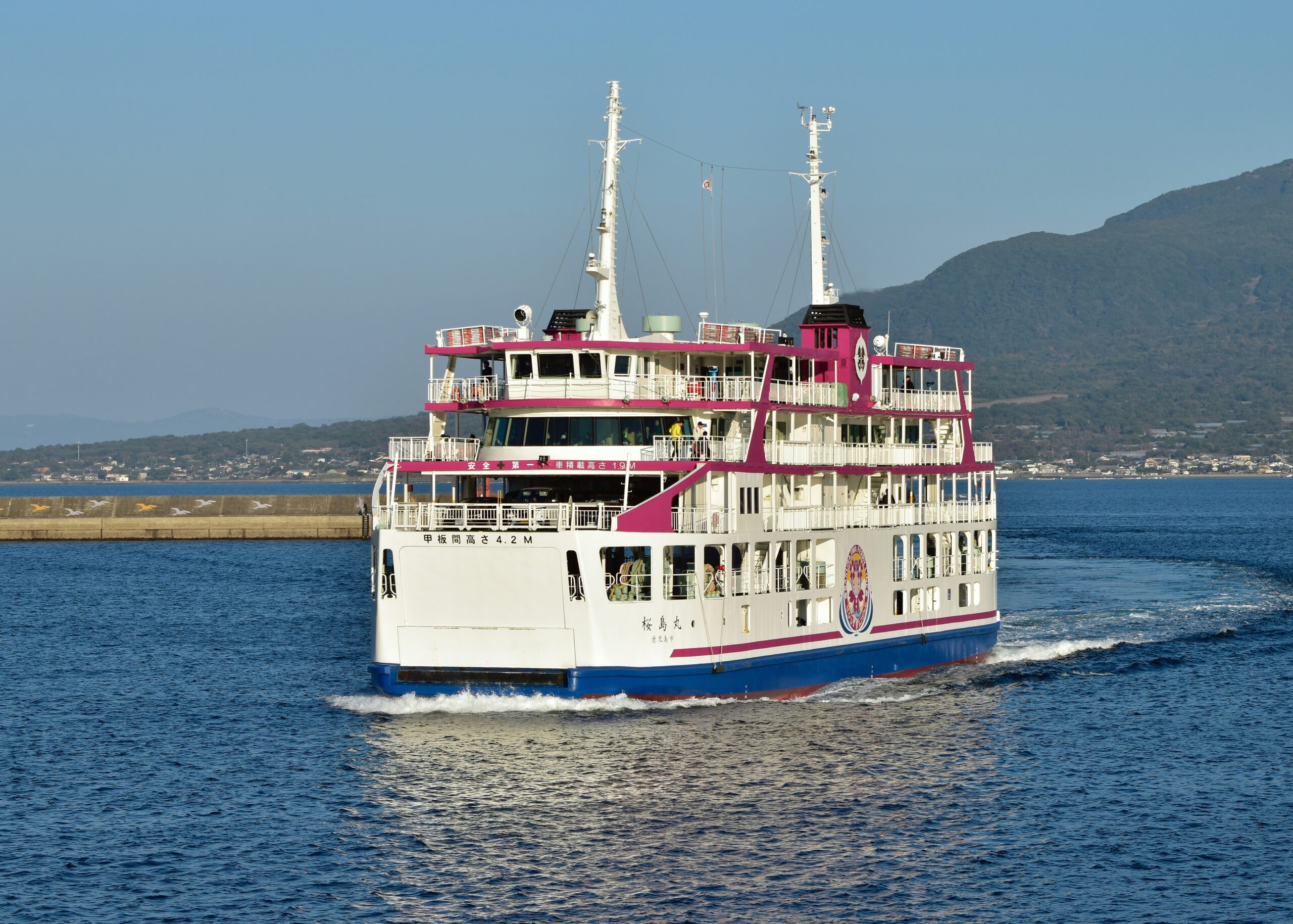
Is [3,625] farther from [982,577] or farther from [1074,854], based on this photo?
[1074,854]

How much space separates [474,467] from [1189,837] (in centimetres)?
1740

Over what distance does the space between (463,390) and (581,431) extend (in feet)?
11.3

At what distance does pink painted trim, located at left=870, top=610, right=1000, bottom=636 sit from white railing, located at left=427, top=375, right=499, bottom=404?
40.4 ft

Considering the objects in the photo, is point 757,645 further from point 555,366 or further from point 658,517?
point 555,366

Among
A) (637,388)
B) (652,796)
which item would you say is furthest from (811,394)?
(652,796)

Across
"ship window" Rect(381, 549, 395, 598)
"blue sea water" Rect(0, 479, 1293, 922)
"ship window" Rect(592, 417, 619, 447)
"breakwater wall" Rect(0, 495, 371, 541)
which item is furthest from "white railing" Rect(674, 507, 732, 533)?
"breakwater wall" Rect(0, 495, 371, 541)

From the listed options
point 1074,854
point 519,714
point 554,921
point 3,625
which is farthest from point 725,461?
point 3,625

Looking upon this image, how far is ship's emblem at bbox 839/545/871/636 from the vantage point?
136 feet

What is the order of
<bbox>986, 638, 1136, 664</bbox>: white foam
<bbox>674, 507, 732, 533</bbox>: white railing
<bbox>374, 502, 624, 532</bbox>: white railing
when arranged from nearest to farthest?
1. <bbox>374, 502, 624, 532</bbox>: white railing
2. <bbox>674, 507, 732, 533</bbox>: white railing
3. <bbox>986, 638, 1136, 664</bbox>: white foam

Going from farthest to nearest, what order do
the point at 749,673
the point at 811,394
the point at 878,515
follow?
the point at 878,515, the point at 811,394, the point at 749,673

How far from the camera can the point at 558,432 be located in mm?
37625

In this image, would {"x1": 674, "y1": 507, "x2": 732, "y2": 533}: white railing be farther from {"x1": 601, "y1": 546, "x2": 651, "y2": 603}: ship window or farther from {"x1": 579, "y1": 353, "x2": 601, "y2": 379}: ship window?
{"x1": 579, "y1": 353, "x2": 601, "y2": 379}: ship window

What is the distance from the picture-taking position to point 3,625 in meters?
61.0

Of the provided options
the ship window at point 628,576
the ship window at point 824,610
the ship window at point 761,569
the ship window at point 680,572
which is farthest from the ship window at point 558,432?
the ship window at point 824,610
